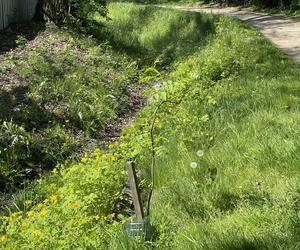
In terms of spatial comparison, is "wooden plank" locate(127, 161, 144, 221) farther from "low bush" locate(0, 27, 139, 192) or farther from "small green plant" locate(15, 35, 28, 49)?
"small green plant" locate(15, 35, 28, 49)

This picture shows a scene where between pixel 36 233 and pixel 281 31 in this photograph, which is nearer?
pixel 36 233

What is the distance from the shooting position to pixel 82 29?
1380cm

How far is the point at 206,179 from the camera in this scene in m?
4.66

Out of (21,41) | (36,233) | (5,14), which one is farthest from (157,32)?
(36,233)

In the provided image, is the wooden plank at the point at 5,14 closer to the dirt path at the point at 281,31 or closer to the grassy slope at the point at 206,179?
the grassy slope at the point at 206,179

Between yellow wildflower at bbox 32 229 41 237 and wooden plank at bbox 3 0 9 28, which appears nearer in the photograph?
yellow wildflower at bbox 32 229 41 237

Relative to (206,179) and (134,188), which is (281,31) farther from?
(134,188)

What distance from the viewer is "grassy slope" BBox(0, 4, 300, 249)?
12.0 ft

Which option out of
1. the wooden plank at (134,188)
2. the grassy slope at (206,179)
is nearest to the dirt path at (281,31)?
the grassy slope at (206,179)

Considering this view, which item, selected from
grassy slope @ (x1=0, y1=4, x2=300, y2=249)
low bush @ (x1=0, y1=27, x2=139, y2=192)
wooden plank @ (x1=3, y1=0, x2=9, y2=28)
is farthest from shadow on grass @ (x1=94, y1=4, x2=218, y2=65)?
grassy slope @ (x1=0, y1=4, x2=300, y2=249)

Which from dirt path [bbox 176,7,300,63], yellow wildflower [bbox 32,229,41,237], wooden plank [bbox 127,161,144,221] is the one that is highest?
wooden plank [bbox 127,161,144,221]

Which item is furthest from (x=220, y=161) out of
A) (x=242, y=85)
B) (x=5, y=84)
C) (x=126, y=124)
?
(x=5, y=84)

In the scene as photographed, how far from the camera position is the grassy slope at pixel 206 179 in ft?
12.0

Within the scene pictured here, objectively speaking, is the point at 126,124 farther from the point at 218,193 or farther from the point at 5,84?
the point at 218,193
